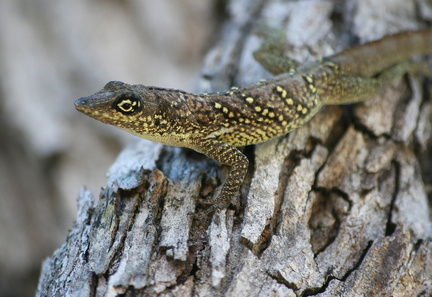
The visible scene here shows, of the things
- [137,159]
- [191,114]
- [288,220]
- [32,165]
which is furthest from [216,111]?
[32,165]

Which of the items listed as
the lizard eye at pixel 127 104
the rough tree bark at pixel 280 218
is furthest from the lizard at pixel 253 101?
the rough tree bark at pixel 280 218

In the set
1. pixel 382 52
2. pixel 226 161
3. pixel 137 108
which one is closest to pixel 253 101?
pixel 226 161

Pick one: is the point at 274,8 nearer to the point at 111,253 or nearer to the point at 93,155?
the point at 93,155

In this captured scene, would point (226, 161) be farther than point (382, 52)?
No

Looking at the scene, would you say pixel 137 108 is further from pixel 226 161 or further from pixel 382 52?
pixel 382 52

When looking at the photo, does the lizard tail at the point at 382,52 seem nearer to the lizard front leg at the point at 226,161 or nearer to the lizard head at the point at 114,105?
the lizard front leg at the point at 226,161

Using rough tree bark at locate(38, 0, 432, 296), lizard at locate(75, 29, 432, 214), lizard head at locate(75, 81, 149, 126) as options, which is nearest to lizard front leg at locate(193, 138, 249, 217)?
lizard at locate(75, 29, 432, 214)

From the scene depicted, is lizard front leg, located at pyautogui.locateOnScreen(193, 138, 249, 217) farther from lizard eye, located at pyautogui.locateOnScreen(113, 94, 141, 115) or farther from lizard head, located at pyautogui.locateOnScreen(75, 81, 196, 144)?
lizard eye, located at pyautogui.locateOnScreen(113, 94, 141, 115)
